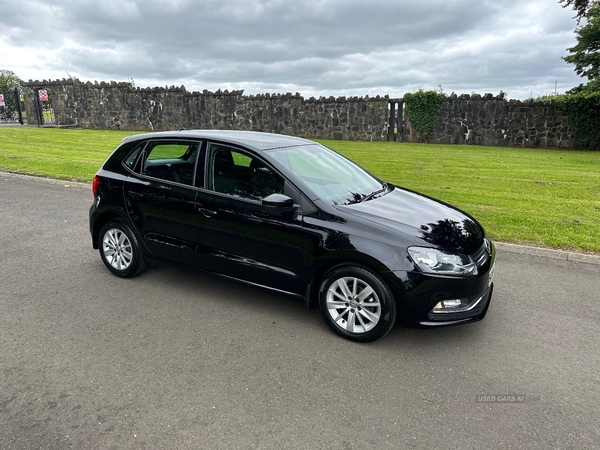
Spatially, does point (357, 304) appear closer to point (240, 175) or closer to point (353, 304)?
point (353, 304)

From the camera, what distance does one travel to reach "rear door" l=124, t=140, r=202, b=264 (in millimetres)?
4539

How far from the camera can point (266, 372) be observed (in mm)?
3385

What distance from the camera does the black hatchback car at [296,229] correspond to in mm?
3645

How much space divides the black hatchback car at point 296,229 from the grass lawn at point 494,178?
3.16 metres

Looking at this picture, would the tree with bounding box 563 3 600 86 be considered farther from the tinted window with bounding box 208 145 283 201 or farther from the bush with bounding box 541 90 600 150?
the tinted window with bounding box 208 145 283 201

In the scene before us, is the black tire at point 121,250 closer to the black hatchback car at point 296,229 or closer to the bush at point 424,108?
the black hatchback car at point 296,229

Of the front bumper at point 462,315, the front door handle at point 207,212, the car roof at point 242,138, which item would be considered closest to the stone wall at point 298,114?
the car roof at point 242,138

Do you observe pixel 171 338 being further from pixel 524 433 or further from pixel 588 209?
pixel 588 209

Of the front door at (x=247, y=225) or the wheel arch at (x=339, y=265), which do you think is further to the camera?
the front door at (x=247, y=225)

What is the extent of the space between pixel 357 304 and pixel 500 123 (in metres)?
21.5

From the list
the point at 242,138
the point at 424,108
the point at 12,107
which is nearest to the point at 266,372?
the point at 242,138

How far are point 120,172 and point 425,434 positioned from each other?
4.07m

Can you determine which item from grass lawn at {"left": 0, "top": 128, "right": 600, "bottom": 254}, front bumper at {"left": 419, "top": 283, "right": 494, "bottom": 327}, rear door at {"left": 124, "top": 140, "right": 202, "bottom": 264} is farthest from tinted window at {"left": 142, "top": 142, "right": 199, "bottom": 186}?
grass lawn at {"left": 0, "top": 128, "right": 600, "bottom": 254}

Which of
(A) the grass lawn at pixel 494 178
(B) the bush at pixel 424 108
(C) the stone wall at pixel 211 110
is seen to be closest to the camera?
(A) the grass lawn at pixel 494 178
